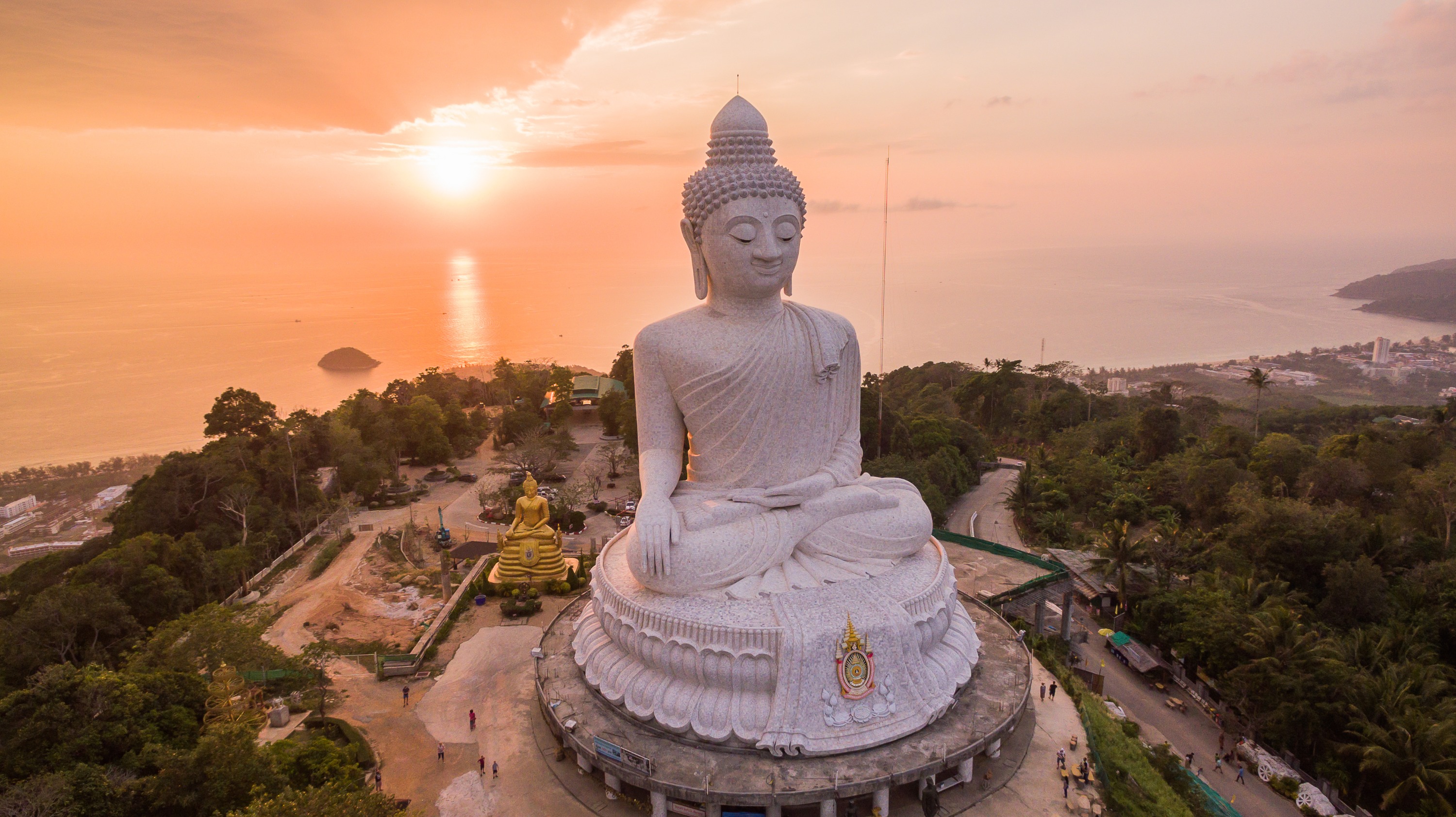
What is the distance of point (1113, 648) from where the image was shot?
17.6m

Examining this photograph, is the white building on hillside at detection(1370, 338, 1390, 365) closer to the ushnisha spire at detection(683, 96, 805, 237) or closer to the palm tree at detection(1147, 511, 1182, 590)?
the palm tree at detection(1147, 511, 1182, 590)

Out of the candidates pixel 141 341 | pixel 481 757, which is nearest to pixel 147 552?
pixel 481 757

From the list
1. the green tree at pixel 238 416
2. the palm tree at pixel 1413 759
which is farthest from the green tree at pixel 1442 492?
the green tree at pixel 238 416

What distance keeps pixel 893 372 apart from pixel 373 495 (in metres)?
32.3

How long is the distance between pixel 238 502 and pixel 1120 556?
23.8 metres

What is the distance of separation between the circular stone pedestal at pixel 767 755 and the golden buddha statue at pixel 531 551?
18.6 feet

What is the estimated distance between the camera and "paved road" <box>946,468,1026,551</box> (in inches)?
975

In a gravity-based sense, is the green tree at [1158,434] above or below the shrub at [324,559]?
above

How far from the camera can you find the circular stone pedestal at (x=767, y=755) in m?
9.41

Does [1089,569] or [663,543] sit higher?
[663,543]

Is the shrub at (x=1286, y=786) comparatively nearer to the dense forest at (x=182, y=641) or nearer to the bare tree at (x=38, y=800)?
the dense forest at (x=182, y=641)

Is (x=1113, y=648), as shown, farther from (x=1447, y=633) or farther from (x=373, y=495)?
(x=373, y=495)

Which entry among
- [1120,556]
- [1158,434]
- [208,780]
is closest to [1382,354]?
[1158,434]

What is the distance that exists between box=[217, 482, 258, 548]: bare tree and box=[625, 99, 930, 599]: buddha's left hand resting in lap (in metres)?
15.7
